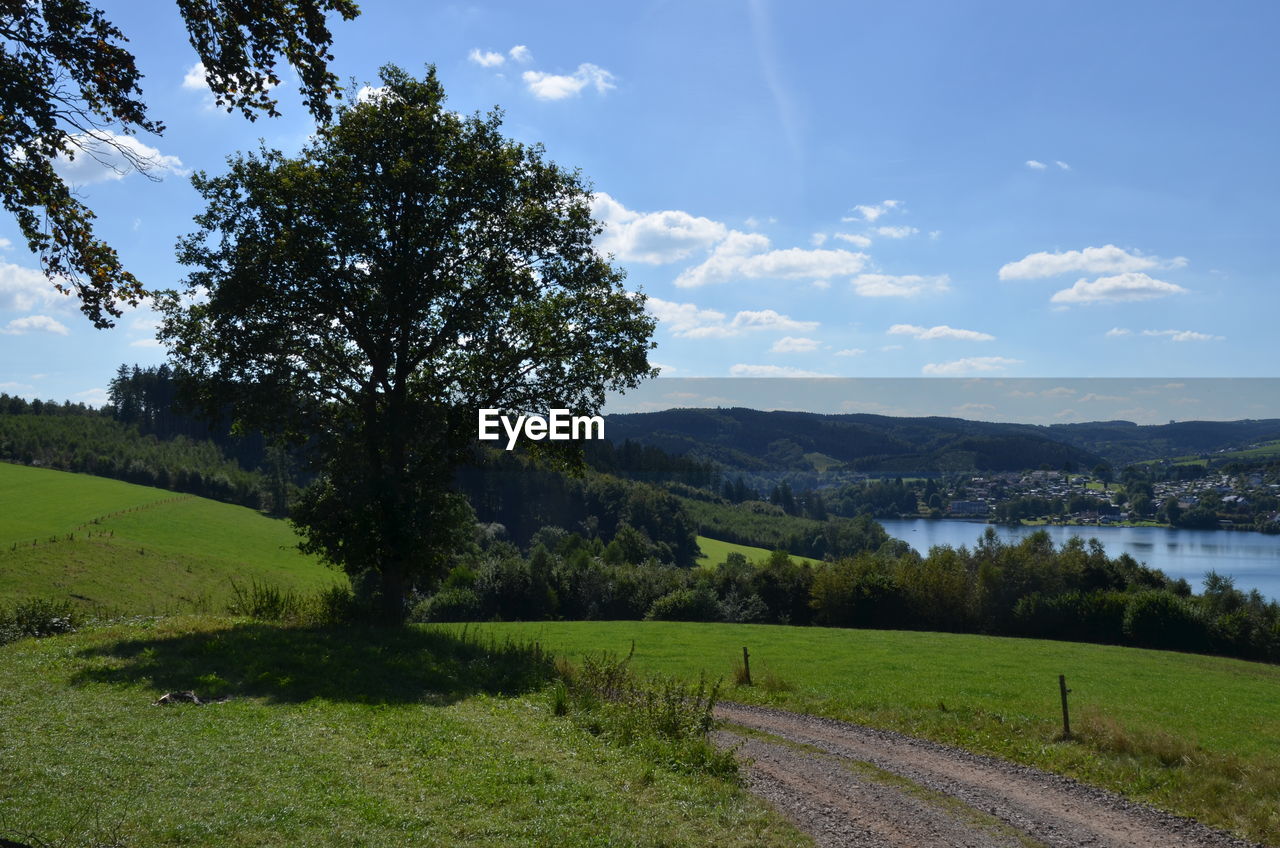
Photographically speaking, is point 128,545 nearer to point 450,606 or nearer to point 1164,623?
point 450,606

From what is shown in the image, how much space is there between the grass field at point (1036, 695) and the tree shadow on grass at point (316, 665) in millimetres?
5338

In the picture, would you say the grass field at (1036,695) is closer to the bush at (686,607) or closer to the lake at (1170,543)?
the bush at (686,607)

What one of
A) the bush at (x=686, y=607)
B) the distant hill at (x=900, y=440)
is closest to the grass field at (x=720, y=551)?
the distant hill at (x=900, y=440)

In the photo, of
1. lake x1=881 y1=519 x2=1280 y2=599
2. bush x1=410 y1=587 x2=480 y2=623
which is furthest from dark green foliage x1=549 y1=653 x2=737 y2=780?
lake x1=881 y1=519 x2=1280 y2=599

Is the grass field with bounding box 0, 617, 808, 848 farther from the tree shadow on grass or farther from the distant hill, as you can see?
the distant hill

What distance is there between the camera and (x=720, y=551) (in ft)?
310

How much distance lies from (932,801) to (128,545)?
61.1 m

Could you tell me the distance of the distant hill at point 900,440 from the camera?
138375 mm

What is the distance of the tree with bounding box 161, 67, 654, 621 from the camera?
19656 millimetres

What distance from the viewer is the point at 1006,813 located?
9875mm

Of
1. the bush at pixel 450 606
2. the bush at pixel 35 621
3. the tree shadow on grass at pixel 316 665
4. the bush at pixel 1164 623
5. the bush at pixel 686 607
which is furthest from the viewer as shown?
the bush at pixel 686 607

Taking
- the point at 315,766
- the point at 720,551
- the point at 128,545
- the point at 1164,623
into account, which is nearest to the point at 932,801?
the point at 315,766

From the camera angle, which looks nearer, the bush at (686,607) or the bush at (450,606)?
the bush at (450,606)

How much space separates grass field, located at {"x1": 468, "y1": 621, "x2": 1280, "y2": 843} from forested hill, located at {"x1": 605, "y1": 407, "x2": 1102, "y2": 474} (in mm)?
94178
